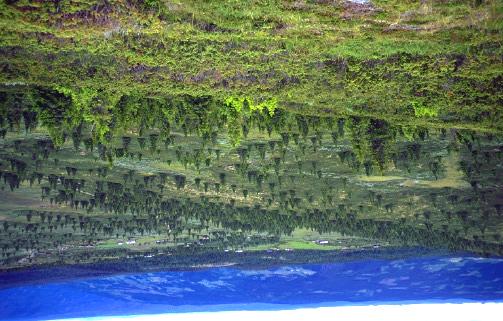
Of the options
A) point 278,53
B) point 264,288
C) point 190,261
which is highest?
point 278,53

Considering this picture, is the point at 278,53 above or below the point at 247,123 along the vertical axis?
above

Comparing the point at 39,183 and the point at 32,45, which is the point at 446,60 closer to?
the point at 32,45

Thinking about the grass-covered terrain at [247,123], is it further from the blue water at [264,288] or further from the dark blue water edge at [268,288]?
the blue water at [264,288]

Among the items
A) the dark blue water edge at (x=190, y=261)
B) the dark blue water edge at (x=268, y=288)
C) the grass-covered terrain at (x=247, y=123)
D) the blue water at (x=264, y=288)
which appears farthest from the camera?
the blue water at (x=264, y=288)

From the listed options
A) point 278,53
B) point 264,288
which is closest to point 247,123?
point 278,53

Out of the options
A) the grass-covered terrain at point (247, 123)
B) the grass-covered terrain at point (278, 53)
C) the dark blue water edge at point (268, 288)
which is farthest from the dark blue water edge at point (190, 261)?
the grass-covered terrain at point (278, 53)

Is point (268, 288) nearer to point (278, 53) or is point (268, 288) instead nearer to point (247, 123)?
point (247, 123)

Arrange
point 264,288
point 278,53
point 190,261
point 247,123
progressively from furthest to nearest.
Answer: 1. point 264,288
2. point 190,261
3. point 247,123
4. point 278,53
